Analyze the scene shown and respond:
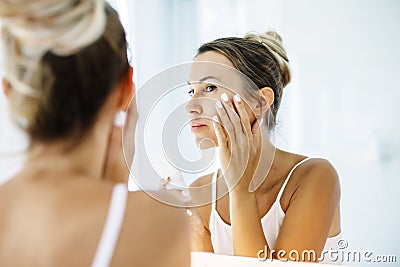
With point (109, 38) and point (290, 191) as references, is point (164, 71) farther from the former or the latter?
point (109, 38)

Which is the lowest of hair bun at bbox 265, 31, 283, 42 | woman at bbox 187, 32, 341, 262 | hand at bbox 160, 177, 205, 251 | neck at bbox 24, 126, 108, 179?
hand at bbox 160, 177, 205, 251

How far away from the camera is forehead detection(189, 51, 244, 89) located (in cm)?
136

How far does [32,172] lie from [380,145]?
68 centimetres

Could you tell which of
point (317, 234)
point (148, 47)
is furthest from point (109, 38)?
point (148, 47)

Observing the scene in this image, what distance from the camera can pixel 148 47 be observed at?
1580 millimetres

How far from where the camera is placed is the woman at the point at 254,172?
4.03 feet

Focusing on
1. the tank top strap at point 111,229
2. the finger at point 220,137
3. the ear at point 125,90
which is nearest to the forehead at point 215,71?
the finger at point 220,137

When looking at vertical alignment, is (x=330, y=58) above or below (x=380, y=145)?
above

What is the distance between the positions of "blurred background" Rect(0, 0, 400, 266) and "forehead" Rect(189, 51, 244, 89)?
0.21 feet

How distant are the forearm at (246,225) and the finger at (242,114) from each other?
15 centimetres

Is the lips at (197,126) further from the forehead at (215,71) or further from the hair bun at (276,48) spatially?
the hair bun at (276,48)

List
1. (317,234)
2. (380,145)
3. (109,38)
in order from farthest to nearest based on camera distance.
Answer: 1. (317,234)
2. (380,145)
3. (109,38)

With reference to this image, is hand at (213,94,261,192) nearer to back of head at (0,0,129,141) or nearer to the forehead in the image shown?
the forehead

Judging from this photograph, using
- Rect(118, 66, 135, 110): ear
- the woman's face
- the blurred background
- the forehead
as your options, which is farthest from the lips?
Rect(118, 66, 135, 110): ear
